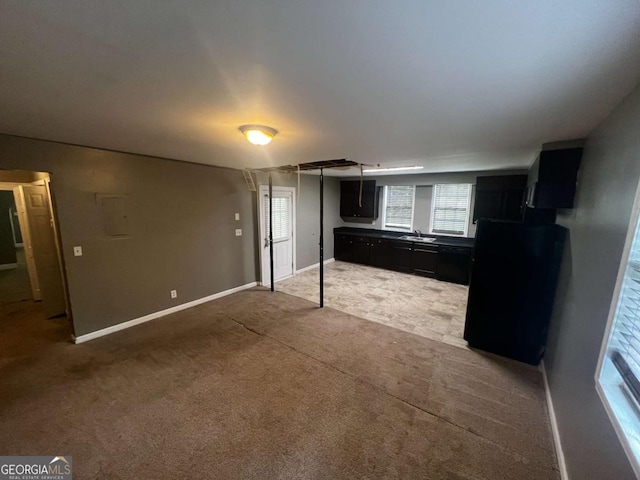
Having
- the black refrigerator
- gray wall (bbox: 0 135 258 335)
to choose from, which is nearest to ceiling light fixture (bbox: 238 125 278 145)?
gray wall (bbox: 0 135 258 335)

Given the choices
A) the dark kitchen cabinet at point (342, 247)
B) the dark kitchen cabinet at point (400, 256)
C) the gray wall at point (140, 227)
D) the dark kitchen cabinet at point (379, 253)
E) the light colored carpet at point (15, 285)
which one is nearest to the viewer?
the gray wall at point (140, 227)

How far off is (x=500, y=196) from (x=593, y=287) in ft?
12.6

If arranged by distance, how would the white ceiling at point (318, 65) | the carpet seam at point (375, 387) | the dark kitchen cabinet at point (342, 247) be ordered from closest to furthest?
the white ceiling at point (318, 65)
the carpet seam at point (375, 387)
the dark kitchen cabinet at point (342, 247)

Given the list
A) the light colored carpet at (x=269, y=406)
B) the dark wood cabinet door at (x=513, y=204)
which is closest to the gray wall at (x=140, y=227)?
the light colored carpet at (x=269, y=406)

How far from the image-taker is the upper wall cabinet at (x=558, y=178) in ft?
7.68

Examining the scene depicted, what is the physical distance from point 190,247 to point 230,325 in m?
1.48

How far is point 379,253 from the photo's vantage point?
6426 millimetres

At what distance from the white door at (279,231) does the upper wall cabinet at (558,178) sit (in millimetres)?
4149

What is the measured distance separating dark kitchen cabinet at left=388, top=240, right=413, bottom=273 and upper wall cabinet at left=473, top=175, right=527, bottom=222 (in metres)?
1.54

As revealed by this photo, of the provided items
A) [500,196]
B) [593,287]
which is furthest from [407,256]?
[593,287]

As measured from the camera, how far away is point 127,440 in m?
1.85

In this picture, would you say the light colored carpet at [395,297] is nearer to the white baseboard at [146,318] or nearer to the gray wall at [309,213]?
the gray wall at [309,213]

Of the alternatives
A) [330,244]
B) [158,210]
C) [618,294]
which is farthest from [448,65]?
[330,244]

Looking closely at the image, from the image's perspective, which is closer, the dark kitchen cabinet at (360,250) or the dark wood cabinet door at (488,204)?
the dark wood cabinet door at (488,204)
